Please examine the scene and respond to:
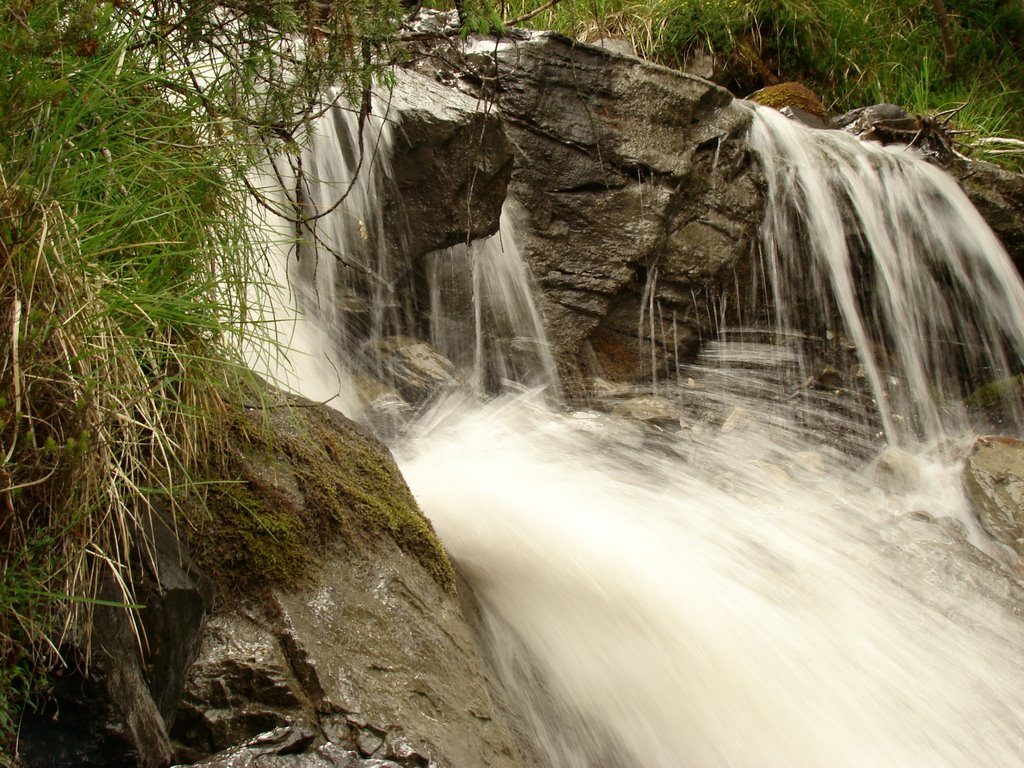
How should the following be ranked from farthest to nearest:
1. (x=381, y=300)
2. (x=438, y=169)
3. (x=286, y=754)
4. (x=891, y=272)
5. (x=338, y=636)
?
(x=891, y=272)
(x=381, y=300)
(x=438, y=169)
(x=338, y=636)
(x=286, y=754)

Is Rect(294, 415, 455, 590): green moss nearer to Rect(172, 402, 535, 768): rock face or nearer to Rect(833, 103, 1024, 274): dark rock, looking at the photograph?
Rect(172, 402, 535, 768): rock face

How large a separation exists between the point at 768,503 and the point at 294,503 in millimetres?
2648

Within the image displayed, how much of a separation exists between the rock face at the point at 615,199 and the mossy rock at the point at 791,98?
2.25 m

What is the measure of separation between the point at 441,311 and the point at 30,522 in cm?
343

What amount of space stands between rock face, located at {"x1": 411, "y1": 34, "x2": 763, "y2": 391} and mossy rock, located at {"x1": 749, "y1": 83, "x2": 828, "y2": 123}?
2.25 meters

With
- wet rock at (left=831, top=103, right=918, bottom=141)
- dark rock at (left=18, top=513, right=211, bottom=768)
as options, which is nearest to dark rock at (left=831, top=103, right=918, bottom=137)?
wet rock at (left=831, top=103, right=918, bottom=141)

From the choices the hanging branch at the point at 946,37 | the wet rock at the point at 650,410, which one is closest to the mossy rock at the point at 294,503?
the wet rock at the point at 650,410

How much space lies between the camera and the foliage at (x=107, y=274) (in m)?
1.60

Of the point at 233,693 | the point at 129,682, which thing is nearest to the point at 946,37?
the point at 233,693

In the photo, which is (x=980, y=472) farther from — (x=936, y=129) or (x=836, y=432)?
(x=936, y=129)

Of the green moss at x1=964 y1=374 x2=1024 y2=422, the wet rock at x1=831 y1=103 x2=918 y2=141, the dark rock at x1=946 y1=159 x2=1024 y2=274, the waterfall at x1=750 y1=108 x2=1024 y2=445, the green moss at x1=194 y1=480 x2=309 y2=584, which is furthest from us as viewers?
the wet rock at x1=831 y1=103 x2=918 y2=141

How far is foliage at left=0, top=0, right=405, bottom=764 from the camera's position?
1.60 meters

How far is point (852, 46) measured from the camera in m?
9.15

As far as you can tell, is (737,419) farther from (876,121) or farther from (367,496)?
(876,121)
